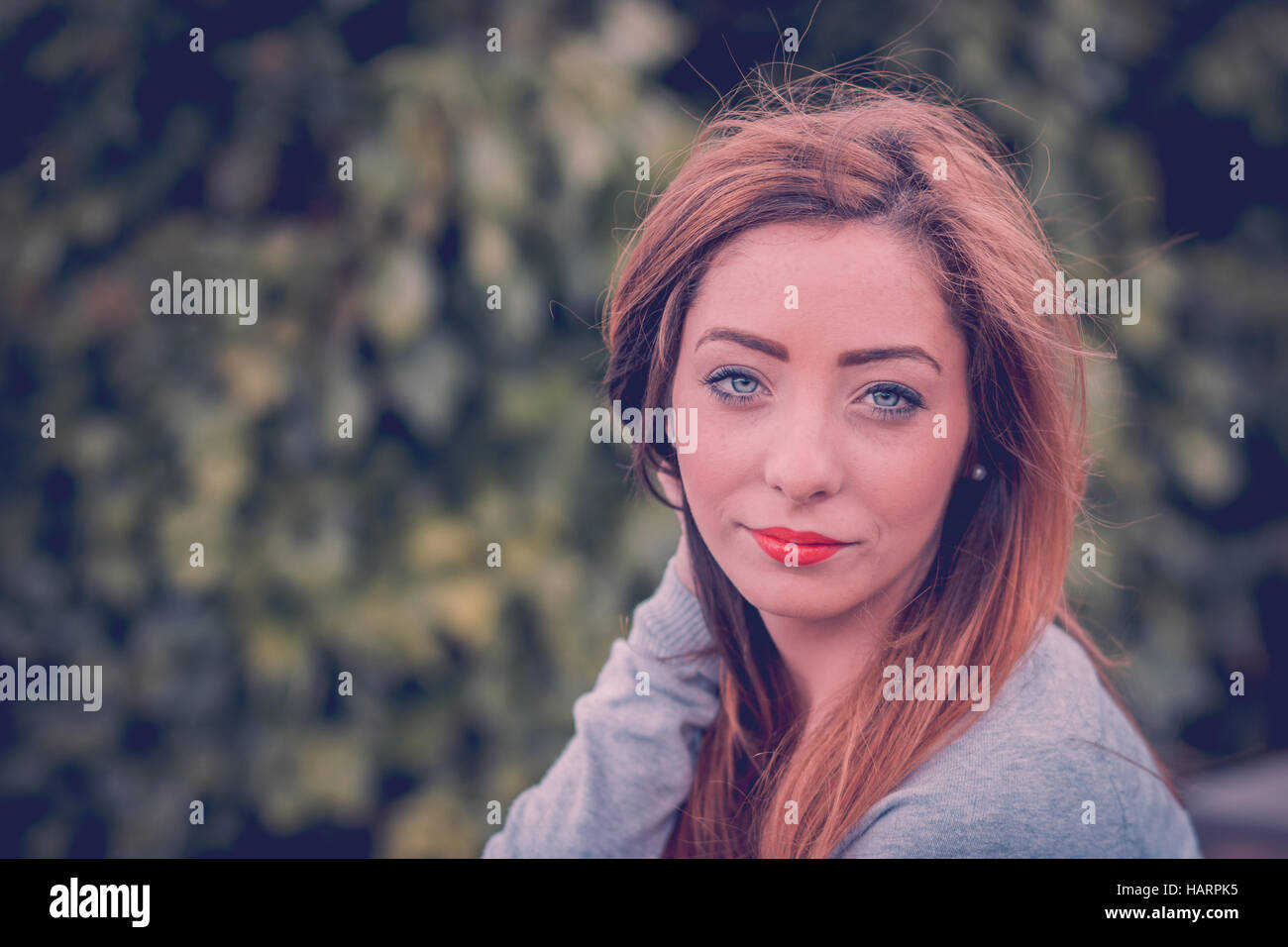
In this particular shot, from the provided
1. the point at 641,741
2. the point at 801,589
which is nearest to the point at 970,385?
the point at 801,589

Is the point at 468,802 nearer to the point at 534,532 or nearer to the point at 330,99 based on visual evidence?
the point at 534,532

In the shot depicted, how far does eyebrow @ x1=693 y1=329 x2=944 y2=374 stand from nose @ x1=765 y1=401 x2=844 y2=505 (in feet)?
0.11

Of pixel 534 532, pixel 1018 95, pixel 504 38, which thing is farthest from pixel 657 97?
pixel 534 532

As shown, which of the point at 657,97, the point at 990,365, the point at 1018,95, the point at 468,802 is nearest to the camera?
the point at 990,365

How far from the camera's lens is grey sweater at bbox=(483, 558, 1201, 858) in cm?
61

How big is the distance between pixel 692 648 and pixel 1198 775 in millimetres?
861

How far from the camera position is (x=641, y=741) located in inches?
27.5

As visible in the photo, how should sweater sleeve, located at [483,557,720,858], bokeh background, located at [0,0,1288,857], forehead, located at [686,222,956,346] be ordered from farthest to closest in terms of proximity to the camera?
1. bokeh background, located at [0,0,1288,857]
2. sweater sleeve, located at [483,557,720,858]
3. forehead, located at [686,222,956,346]

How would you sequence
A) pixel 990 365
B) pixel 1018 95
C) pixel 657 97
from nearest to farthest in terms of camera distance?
pixel 990 365
pixel 1018 95
pixel 657 97

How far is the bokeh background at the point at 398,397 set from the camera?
109 centimetres

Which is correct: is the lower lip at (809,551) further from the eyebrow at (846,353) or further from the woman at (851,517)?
the eyebrow at (846,353)

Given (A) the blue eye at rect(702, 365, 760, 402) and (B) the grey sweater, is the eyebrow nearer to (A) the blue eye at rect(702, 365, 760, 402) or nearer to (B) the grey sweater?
(A) the blue eye at rect(702, 365, 760, 402)

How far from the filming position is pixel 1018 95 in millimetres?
934

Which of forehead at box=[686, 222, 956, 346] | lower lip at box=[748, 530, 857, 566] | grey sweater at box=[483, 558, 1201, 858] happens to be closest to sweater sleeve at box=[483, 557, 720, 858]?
grey sweater at box=[483, 558, 1201, 858]
